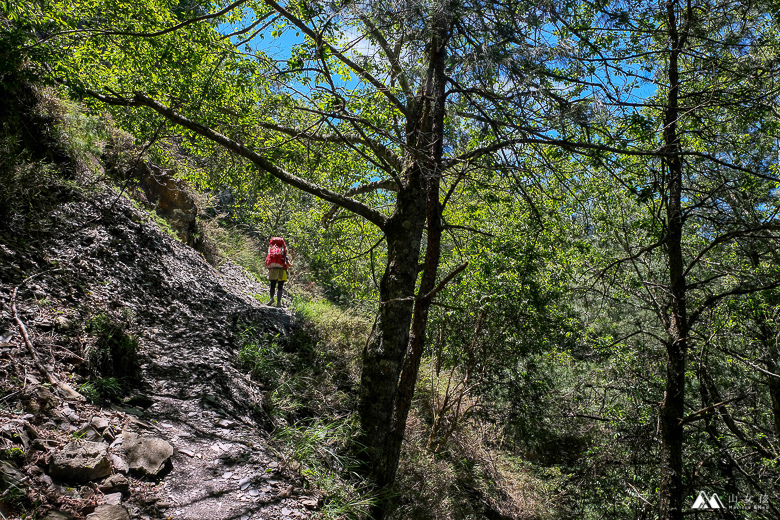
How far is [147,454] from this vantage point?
9.72 feet

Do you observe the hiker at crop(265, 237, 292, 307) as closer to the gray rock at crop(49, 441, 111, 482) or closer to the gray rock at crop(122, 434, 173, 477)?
the gray rock at crop(122, 434, 173, 477)

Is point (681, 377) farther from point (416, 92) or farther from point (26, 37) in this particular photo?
point (26, 37)

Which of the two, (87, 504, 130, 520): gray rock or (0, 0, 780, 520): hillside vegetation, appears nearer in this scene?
(87, 504, 130, 520): gray rock

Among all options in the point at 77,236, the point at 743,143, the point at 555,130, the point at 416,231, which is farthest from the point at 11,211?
the point at 743,143

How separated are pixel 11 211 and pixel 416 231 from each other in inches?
174

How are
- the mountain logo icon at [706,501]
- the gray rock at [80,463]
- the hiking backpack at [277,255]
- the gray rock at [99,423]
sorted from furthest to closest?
the hiking backpack at [277,255] → the mountain logo icon at [706,501] → the gray rock at [99,423] → the gray rock at [80,463]

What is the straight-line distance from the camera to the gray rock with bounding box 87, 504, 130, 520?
229cm

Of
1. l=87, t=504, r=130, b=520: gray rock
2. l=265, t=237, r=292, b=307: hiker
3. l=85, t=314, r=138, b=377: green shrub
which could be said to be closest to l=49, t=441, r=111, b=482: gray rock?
l=87, t=504, r=130, b=520: gray rock

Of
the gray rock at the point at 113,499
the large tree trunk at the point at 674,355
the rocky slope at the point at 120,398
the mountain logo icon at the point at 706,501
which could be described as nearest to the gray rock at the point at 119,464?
the rocky slope at the point at 120,398

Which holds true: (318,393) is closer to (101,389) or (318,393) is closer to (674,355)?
(101,389)

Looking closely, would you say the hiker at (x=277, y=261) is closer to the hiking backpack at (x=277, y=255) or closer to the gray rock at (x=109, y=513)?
the hiking backpack at (x=277, y=255)

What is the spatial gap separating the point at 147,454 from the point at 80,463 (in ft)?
1.67

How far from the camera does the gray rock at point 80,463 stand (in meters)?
2.44

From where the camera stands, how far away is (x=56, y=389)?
3072 mm
